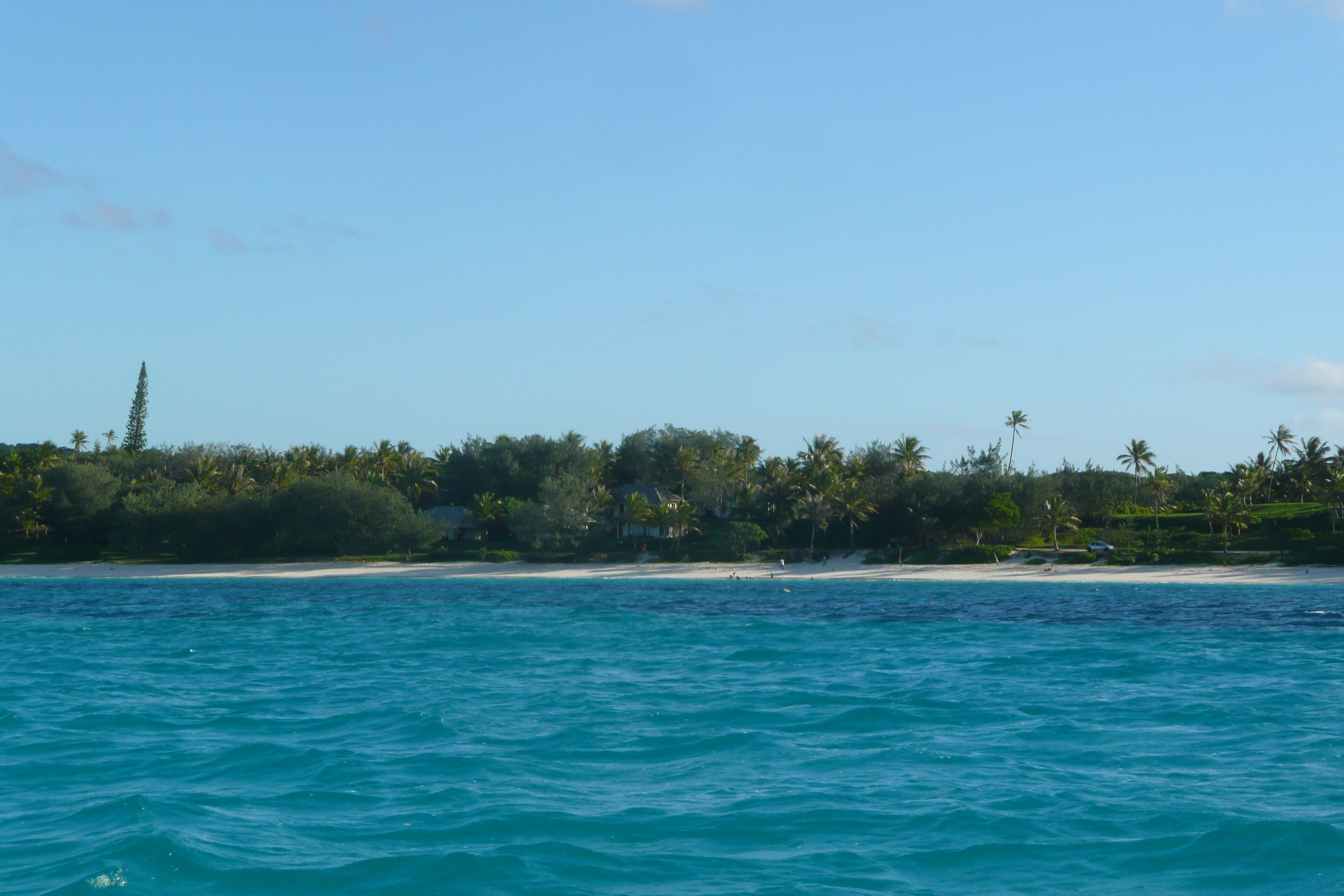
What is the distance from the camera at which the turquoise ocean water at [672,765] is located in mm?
11375

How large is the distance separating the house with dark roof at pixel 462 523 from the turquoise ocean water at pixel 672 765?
61148mm

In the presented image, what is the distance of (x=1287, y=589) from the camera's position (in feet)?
194

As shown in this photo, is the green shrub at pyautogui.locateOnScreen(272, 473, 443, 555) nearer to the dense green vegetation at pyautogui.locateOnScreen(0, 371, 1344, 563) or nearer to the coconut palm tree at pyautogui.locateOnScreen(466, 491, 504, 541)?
the dense green vegetation at pyautogui.locateOnScreen(0, 371, 1344, 563)

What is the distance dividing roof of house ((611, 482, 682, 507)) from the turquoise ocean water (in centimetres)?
6159

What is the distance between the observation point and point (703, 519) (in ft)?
323

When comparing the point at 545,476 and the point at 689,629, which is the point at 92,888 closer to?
the point at 689,629

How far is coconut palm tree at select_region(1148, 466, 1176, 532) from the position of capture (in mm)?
89125

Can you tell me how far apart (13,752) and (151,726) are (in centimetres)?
247

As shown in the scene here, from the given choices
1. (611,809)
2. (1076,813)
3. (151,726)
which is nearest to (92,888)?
(611,809)

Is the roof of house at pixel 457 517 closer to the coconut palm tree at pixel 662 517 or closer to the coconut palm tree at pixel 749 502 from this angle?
the coconut palm tree at pixel 662 517

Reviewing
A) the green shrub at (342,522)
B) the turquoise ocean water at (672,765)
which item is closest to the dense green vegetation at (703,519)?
the green shrub at (342,522)

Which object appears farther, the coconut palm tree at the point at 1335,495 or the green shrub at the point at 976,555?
the coconut palm tree at the point at 1335,495

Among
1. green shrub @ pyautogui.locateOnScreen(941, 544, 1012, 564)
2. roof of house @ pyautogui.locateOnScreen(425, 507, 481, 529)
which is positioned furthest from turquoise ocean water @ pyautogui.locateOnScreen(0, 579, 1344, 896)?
roof of house @ pyautogui.locateOnScreen(425, 507, 481, 529)

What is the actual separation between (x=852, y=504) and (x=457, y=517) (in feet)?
124
